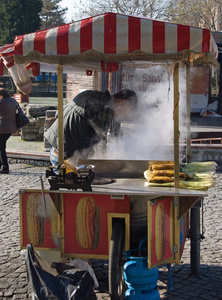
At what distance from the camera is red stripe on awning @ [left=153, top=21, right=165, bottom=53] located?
3477 millimetres

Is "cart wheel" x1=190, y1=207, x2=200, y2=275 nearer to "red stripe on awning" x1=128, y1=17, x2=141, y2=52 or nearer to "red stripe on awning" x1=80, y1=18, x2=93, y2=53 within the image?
"red stripe on awning" x1=128, y1=17, x2=141, y2=52

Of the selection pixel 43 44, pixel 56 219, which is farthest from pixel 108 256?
pixel 43 44

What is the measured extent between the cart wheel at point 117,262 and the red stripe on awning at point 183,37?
1.53 m

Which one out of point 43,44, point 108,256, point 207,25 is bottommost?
point 108,256

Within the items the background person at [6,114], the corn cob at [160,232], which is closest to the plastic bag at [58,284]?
the corn cob at [160,232]

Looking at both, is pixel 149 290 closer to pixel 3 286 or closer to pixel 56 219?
pixel 56 219

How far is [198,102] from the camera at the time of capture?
22625mm

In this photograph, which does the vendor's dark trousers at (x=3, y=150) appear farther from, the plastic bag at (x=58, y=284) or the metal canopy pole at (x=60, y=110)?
the plastic bag at (x=58, y=284)

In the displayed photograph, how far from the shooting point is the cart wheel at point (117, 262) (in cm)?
350

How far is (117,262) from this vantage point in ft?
11.6

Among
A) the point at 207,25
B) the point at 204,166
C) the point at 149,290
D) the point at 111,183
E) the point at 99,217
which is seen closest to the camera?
the point at 149,290

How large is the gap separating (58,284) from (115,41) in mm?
1939

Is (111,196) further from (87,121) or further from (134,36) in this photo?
(87,121)

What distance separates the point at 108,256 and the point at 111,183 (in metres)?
0.73
